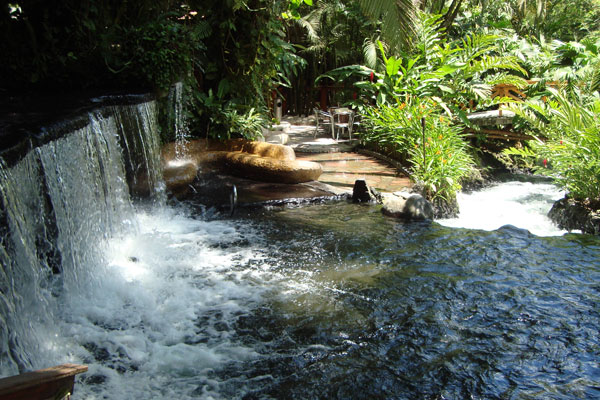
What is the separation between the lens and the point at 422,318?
4.39m

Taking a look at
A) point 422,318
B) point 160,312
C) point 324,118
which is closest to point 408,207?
point 422,318

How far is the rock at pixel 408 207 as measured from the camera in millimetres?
7152

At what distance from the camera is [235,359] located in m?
3.78

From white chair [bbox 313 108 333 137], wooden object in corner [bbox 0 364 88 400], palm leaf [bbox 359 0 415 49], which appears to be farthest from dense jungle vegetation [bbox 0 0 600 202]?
wooden object in corner [bbox 0 364 88 400]

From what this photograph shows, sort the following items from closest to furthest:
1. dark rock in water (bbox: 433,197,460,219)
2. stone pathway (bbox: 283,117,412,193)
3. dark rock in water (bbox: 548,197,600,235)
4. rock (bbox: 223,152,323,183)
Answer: dark rock in water (bbox: 548,197,600,235), dark rock in water (bbox: 433,197,460,219), rock (bbox: 223,152,323,183), stone pathway (bbox: 283,117,412,193)

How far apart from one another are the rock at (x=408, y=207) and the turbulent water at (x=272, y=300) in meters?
→ 0.29

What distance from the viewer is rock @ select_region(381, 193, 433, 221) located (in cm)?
715

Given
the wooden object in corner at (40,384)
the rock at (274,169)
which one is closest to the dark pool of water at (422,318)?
the wooden object in corner at (40,384)

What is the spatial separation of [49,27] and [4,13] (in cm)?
62

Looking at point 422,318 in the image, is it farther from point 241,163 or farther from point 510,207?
point 510,207

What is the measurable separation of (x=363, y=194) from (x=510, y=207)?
300 cm

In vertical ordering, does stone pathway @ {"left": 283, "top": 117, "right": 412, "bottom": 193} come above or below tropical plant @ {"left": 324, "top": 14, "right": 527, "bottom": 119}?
below

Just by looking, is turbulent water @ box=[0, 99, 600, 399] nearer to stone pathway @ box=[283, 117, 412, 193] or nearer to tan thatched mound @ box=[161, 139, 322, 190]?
tan thatched mound @ box=[161, 139, 322, 190]

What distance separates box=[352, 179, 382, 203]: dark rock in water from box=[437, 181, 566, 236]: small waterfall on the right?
3.50 ft
